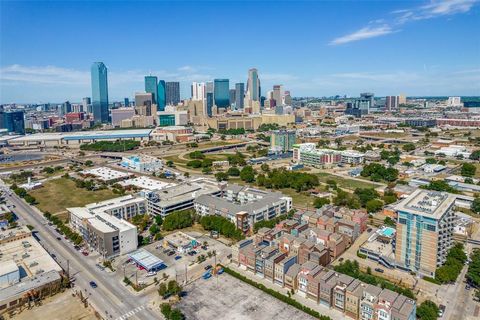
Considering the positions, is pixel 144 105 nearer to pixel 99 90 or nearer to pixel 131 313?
pixel 99 90

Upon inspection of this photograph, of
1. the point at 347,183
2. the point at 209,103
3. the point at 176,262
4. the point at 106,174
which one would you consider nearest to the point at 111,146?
the point at 106,174

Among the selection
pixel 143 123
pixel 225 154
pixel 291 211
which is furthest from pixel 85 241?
pixel 143 123

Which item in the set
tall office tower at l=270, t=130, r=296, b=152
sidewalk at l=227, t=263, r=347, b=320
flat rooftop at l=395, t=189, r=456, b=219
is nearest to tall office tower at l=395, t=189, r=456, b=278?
flat rooftop at l=395, t=189, r=456, b=219

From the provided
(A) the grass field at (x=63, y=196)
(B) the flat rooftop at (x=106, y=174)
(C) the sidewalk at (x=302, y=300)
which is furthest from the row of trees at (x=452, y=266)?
(B) the flat rooftop at (x=106, y=174)

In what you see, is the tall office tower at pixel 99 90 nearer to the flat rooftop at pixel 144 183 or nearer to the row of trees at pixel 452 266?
the flat rooftop at pixel 144 183

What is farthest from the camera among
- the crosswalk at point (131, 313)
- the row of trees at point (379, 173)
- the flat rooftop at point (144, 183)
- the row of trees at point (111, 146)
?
the row of trees at point (111, 146)

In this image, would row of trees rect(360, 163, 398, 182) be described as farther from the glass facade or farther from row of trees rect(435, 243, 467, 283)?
the glass facade
